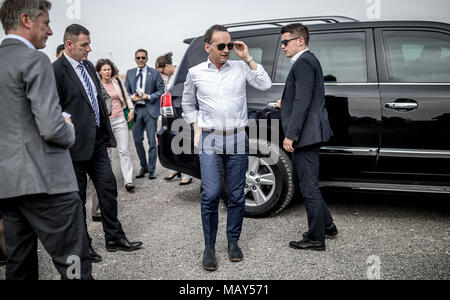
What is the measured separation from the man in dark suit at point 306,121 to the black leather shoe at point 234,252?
504 millimetres

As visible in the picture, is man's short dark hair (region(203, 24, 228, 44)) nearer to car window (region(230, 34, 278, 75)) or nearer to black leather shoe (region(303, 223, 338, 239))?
car window (region(230, 34, 278, 75))


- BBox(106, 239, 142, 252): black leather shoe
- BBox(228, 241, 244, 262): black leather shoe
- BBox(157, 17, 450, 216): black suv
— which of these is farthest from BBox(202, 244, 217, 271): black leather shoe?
BBox(157, 17, 450, 216): black suv

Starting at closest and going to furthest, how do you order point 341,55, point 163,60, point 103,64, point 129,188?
point 341,55, point 103,64, point 129,188, point 163,60

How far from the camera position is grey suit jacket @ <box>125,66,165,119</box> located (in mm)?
6293

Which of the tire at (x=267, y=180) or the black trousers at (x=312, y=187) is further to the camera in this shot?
the tire at (x=267, y=180)

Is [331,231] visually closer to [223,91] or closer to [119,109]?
[223,91]

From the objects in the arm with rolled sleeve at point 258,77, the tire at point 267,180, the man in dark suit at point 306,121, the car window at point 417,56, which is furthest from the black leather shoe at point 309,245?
the car window at point 417,56

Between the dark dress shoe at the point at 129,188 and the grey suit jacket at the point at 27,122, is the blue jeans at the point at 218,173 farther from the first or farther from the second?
the dark dress shoe at the point at 129,188

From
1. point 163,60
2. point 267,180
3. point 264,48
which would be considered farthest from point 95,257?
point 163,60

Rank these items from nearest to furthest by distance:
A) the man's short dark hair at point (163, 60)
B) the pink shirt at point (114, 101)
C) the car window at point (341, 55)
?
1. the car window at point (341, 55)
2. the pink shirt at point (114, 101)
3. the man's short dark hair at point (163, 60)

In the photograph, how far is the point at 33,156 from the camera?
1.96 metres

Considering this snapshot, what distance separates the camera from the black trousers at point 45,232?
80.4 inches

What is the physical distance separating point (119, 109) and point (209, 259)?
9.61 feet
